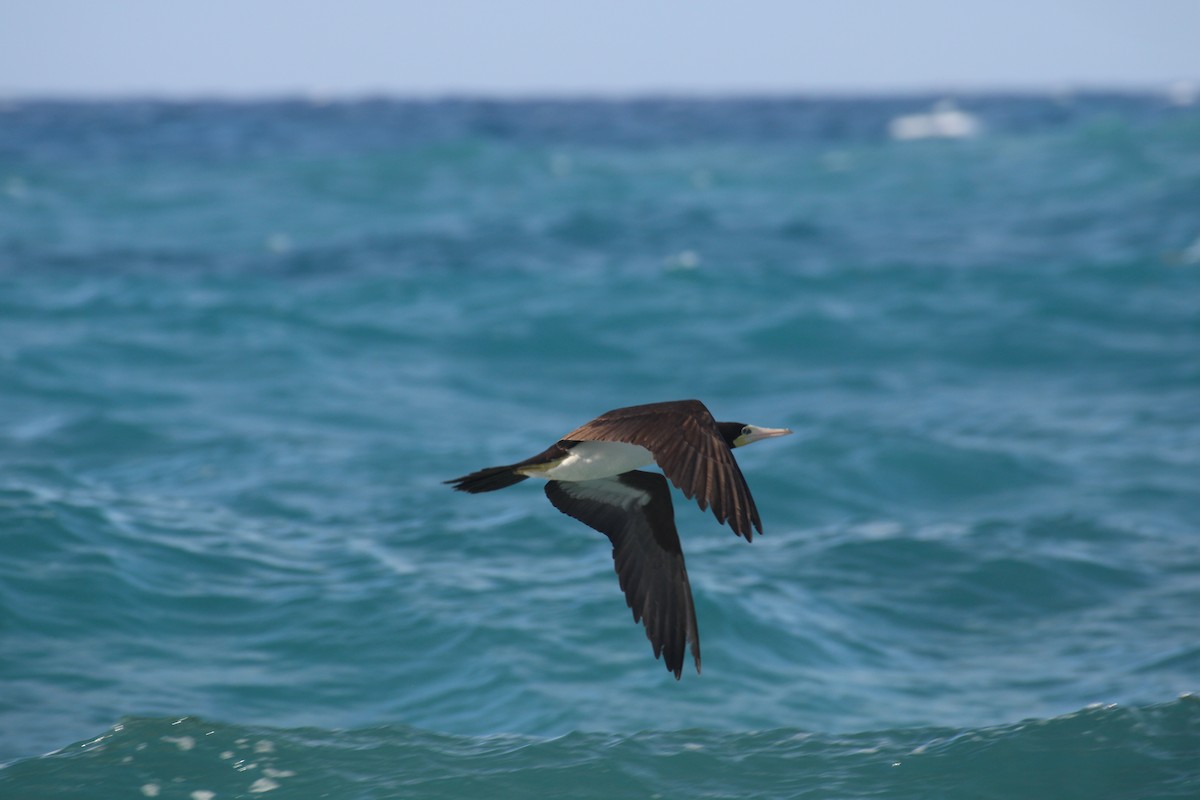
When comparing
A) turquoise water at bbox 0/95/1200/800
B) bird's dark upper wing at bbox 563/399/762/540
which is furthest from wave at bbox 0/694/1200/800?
bird's dark upper wing at bbox 563/399/762/540

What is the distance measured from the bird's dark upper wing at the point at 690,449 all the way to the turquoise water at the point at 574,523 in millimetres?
1970

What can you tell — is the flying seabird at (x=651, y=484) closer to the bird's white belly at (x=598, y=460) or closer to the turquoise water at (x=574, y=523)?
the bird's white belly at (x=598, y=460)

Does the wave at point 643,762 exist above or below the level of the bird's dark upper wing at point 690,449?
below

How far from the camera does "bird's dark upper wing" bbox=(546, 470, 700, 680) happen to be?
605 centimetres

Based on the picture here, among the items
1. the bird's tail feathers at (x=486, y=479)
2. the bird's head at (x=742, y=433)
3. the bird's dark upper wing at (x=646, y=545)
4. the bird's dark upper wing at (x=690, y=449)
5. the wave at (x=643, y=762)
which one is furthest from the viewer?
the wave at (x=643, y=762)

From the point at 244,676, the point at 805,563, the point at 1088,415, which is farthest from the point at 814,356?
the point at 244,676

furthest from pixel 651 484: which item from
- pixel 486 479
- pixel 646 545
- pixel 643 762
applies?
pixel 643 762

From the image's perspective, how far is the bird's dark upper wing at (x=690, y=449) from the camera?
15.3 feet

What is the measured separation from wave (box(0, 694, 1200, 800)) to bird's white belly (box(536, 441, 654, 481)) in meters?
1.53

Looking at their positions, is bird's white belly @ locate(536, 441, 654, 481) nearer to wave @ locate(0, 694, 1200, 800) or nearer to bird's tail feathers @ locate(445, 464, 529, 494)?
bird's tail feathers @ locate(445, 464, 529, 494)

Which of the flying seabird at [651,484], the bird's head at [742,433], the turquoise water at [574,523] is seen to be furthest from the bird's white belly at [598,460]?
the turquoise water at [574,523]

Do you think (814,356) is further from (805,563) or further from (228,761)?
(228,761)

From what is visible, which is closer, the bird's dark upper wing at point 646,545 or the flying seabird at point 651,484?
the flying seabird at point 651,484

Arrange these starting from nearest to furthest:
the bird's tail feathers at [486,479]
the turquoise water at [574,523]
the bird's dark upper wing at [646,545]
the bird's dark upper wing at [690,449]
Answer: the bird's dark upper wing at [690,449] → the bird's tail feathers at [486,479] → the bird's dark upper wing at [646,545] → the turquoise water at [574,523]
